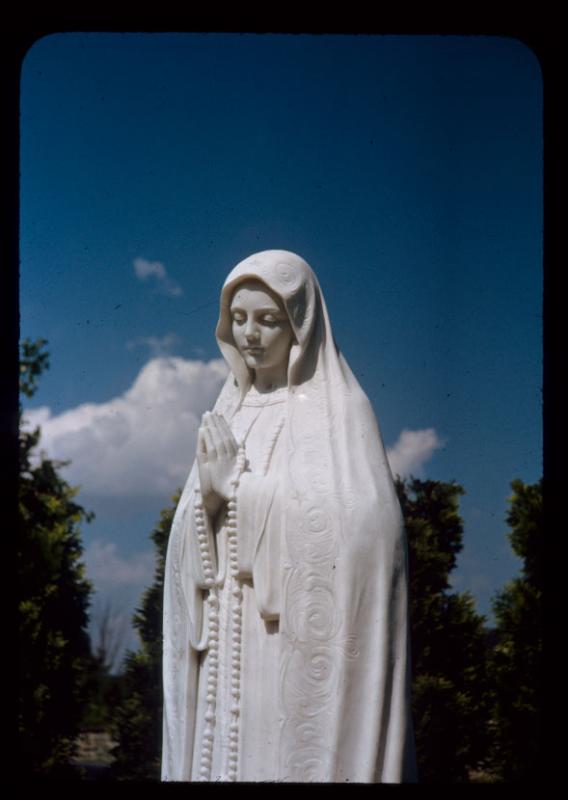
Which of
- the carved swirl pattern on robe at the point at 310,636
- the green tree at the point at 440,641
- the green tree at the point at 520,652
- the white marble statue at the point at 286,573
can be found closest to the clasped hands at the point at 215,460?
the white marble statue at the point at 286,573

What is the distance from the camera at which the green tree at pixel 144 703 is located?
1154 cm

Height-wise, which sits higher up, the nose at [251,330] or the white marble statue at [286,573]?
the nose at [251,330]

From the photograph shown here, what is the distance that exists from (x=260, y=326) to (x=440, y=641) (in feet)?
16.8

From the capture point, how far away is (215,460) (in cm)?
689

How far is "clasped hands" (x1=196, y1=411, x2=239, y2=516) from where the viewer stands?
687cm

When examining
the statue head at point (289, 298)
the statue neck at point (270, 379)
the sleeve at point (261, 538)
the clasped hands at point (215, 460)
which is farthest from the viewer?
the statue neck at point (270, 379)

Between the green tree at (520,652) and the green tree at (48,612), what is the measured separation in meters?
3.31

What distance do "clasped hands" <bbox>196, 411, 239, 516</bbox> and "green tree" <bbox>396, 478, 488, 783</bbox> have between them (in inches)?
179

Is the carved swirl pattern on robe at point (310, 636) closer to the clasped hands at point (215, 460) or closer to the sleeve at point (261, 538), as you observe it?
the sleeve at point (261, 538)

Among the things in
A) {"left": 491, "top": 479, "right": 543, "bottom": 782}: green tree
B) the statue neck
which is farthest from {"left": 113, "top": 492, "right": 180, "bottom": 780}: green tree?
the statue neck

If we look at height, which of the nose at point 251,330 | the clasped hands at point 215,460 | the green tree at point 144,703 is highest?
the nose at point 251,330

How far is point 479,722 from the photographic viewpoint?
1180 cm

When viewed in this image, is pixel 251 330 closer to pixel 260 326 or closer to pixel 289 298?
pixel 260 326

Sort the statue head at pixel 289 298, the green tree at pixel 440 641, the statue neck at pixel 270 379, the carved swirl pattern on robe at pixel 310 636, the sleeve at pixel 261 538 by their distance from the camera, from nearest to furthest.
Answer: the carved swirl pattern on robe at pixel 310 636
the sleeve at pixel 261 538
the statue head at pixel 289 298
the statue neck at pixel 270 379
the green tree at pixel 440 641
